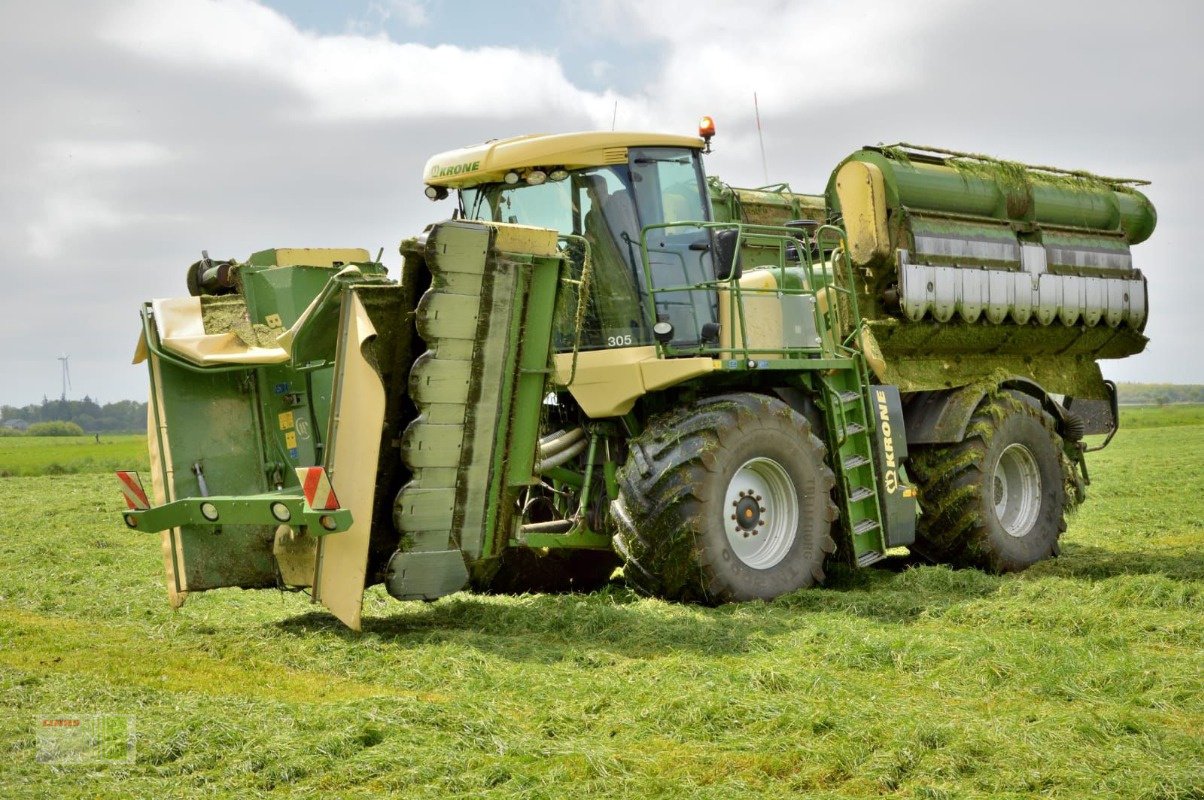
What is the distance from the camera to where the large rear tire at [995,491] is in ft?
34.6

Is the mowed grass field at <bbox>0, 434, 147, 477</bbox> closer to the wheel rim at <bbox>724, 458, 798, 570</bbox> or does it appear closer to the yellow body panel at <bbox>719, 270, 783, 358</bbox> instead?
the yellow body panel at <bbox>719, 270, 783, 358</bbox>

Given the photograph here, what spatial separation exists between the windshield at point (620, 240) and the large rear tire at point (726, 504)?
65cm

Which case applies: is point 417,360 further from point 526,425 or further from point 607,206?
point 607,206

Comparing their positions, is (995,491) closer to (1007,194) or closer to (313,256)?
(1007,194)

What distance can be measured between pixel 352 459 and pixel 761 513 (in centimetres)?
283

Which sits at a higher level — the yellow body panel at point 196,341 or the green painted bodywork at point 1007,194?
the green painted bodywork at point 1007,194

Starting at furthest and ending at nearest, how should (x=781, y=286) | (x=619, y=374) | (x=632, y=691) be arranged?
(x=781, y=286)
(x=619, y=374)
(x=632, y=691)

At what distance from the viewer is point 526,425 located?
777cm

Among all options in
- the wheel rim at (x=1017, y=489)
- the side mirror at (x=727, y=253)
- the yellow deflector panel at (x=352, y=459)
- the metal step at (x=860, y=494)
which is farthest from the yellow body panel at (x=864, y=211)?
the yellow deflector panel at (x=352, y=459)

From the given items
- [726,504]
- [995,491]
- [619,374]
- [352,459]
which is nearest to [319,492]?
[352,459]

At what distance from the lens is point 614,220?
8609 millimetres

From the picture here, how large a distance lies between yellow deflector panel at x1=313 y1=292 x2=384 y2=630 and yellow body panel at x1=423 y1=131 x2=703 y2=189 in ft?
5.92

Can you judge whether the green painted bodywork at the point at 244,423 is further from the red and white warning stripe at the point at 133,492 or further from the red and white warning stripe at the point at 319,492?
the red and white warning stripe at the point at 319,492

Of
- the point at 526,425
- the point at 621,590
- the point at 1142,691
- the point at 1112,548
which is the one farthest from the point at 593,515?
the point at 1112,548
